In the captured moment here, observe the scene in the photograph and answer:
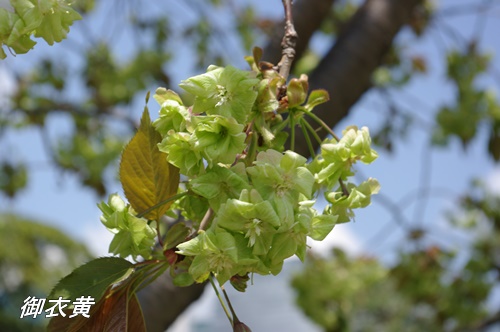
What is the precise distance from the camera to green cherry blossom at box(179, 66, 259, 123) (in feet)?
2.04

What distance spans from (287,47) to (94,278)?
332 mm

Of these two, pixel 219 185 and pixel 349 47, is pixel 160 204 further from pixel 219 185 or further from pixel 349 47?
pixel 349 47

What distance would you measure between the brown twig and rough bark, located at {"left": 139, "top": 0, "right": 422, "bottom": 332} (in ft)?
2.27

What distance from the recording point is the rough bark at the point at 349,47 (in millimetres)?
1688

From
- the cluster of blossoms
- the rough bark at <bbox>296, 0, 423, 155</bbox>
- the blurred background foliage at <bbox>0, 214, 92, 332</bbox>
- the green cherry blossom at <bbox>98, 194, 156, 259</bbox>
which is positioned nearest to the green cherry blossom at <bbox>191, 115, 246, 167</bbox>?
the cluster of blossoms

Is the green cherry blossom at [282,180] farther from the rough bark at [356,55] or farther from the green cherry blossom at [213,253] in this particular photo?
the rough bark at [356,55]

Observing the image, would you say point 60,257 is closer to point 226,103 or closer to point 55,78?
point 55,78

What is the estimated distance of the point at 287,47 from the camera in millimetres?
750

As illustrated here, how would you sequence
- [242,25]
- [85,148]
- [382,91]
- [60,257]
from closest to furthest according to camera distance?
1. [382,91]
2. [85,148]
3. [242,25]
4. [60,257]

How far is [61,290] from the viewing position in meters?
0.67

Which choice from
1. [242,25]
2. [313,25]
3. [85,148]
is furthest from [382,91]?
[85,148]

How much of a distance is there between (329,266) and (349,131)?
2951 mm

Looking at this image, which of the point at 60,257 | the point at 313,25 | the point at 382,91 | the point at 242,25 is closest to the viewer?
the point at 313,25

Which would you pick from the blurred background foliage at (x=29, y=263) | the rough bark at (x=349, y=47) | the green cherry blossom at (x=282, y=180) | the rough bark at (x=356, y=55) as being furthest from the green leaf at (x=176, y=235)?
the blurred background foliage at (x=29, y=263)
